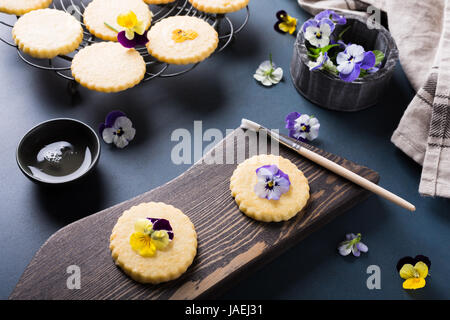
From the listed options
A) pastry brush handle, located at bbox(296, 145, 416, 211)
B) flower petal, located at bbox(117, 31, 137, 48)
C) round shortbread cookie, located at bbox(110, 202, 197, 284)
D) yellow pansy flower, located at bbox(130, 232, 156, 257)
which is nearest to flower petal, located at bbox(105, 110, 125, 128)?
flower petal, located at bbox(117, 31, 137, 48)

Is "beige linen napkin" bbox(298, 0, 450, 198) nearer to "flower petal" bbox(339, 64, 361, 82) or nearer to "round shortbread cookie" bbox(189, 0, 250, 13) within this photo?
"flower petal" bbox(339, 64, 361, 82)

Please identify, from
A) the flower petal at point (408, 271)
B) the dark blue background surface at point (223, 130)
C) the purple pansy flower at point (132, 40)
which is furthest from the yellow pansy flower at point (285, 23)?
the flower petal at point (408, 271)

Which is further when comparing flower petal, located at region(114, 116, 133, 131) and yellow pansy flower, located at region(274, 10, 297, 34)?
yellow pansy flower, located at region(274, 10, 297, 34)

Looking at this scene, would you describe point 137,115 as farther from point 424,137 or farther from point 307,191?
point 424,137

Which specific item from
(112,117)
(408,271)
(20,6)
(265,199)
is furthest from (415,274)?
(20,6)

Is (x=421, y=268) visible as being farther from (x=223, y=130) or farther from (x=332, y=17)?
(x=332, y=17)
